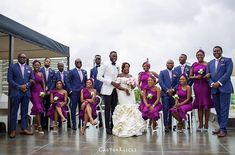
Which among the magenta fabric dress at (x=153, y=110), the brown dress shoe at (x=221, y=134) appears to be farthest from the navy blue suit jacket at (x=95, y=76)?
the brown dress shoe at (x=221, y=134)

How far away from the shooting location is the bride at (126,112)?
6.09 meters

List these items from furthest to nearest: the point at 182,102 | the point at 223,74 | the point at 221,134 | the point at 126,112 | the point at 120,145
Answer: the point at 182,102 < the point at 126,112 < the point at 223,74 < the point at 221,134 < the point at 120,145

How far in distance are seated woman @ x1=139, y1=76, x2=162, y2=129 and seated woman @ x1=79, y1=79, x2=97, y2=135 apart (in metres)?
1.05

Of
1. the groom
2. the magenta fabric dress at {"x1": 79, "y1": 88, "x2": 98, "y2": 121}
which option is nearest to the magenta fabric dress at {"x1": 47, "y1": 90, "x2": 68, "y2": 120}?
the magenta fabric dress at {"x1": 79, "y1": 88, "x2": 98, "y2": 121}

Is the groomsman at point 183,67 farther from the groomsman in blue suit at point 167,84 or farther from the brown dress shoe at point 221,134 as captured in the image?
the brown dress shoe at point 221,134

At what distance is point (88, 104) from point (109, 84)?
75 cm

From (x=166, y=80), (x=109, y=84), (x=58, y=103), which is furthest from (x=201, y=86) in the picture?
(x=58, y=103)

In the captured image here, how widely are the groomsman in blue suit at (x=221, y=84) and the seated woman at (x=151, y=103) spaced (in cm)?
120

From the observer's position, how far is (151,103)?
22.3 ft

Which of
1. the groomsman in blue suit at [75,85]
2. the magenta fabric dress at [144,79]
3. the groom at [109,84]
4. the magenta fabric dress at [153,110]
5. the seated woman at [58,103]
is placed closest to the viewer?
the groom at [109,84]

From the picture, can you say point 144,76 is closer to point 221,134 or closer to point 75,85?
point 75,85

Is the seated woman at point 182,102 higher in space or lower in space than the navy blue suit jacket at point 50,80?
lower

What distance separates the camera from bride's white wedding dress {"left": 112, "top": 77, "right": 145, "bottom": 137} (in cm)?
607

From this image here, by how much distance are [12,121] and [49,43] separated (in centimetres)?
250
